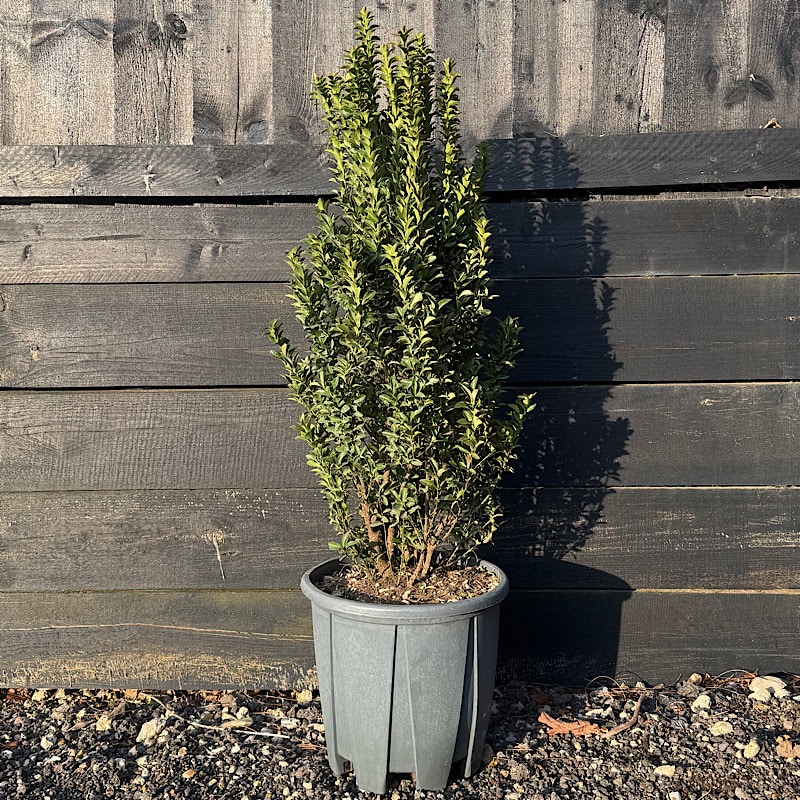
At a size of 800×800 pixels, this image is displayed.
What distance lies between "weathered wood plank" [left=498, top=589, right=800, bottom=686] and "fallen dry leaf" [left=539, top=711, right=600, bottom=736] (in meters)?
0.29

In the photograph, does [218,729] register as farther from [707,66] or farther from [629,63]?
[707,66]

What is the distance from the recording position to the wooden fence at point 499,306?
286 centimetres

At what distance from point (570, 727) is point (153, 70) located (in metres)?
2.69

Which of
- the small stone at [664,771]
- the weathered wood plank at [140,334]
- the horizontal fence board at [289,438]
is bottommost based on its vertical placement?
the small stone at [664,771]

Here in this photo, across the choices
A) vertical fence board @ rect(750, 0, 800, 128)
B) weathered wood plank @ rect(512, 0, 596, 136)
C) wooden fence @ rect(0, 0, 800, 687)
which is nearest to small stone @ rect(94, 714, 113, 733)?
wooden fence @ rect(0, 0, 800, 687)

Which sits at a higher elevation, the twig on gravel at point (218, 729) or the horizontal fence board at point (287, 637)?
the horizontal fence board at point (287, 637)

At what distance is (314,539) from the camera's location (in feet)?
9.68

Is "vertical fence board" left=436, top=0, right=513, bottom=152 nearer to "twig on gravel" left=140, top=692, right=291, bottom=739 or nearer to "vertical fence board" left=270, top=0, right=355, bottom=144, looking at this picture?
"vertical fence board" left=270, top=0, right=355, bottom=144

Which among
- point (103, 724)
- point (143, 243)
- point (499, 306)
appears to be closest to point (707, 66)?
point (499, 306)

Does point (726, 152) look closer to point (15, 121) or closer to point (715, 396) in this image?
point (715, 396)

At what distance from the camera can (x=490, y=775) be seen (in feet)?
7.96

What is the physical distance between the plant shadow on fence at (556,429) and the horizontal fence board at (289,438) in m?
0.01

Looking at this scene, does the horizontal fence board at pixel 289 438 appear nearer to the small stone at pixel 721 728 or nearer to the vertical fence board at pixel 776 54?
the small stone at pixel 721 728

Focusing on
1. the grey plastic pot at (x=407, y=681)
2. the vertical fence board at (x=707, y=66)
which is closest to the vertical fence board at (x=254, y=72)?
the vertical fence board at (x=707, y=66)
